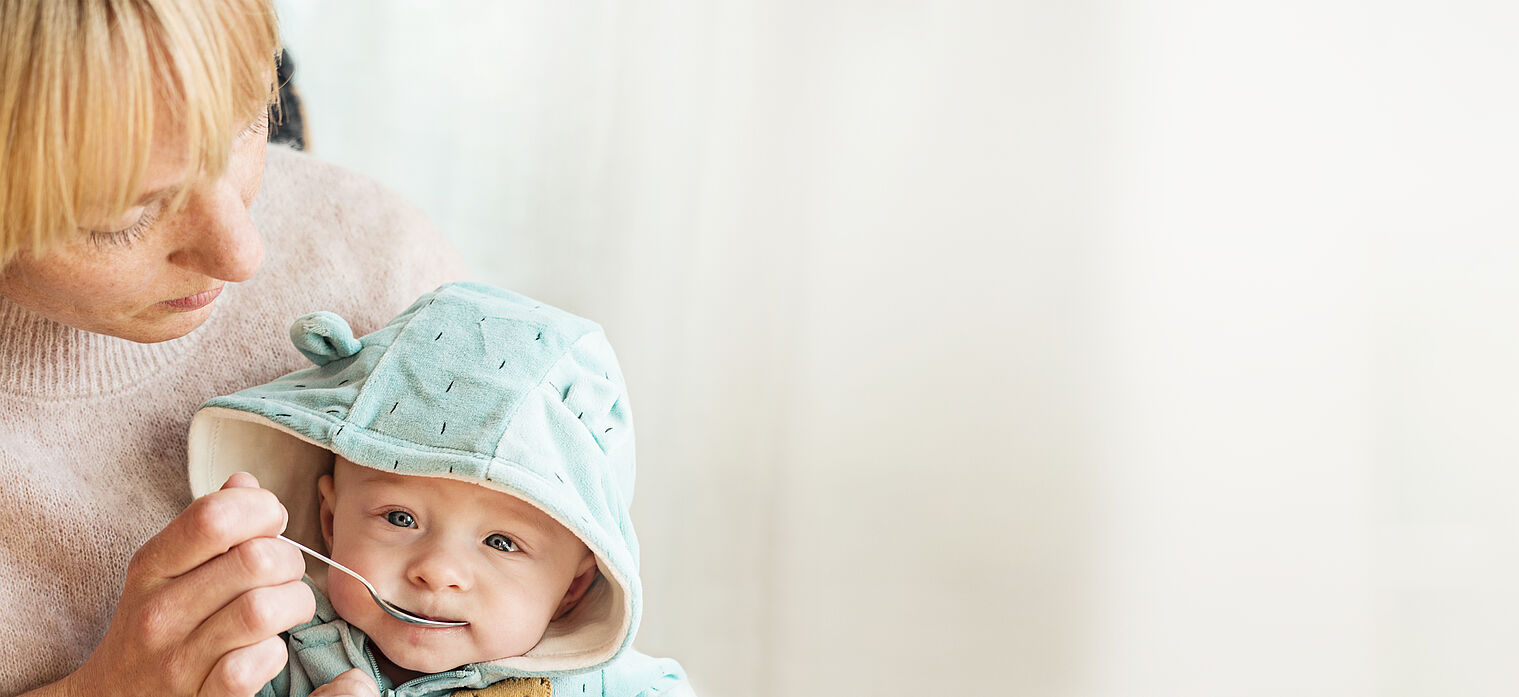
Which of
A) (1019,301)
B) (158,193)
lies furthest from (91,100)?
(1019,301)

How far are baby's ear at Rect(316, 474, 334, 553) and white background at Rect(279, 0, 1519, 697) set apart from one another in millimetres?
985

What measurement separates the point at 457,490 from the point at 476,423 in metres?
0.07

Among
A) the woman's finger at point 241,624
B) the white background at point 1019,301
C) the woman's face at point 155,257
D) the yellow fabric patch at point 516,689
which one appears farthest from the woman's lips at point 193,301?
the white background at point 1019,301

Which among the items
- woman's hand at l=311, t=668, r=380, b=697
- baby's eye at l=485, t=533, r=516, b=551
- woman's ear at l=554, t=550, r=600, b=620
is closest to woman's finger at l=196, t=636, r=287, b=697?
woman's hand at l=311, t=668, r=380, b=697

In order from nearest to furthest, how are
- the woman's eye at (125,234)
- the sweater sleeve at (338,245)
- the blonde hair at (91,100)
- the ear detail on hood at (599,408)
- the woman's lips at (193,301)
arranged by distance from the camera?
the blonde hair at (91,100), the woman's eye at (125,234), the woman's lips at (193,301), the ear detail on hood at (599,408), the sweater sleeve at (338,245)

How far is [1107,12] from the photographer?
1506 mm

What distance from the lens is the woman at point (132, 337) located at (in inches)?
26.5

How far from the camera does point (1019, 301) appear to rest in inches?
63.9

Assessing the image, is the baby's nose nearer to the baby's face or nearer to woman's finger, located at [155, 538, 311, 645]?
the baby's face

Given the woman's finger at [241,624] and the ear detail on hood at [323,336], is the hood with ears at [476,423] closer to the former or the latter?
the ear detail on hood at [323,336]

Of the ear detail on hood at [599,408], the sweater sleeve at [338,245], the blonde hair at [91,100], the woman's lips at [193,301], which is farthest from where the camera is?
the sweater sleeve at [338,245]

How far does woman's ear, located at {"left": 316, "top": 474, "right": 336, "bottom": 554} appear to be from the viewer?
1022 millimetres

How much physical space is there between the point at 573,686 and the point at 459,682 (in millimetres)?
115

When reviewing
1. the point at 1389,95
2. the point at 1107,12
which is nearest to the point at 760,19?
the point at 1107,12
